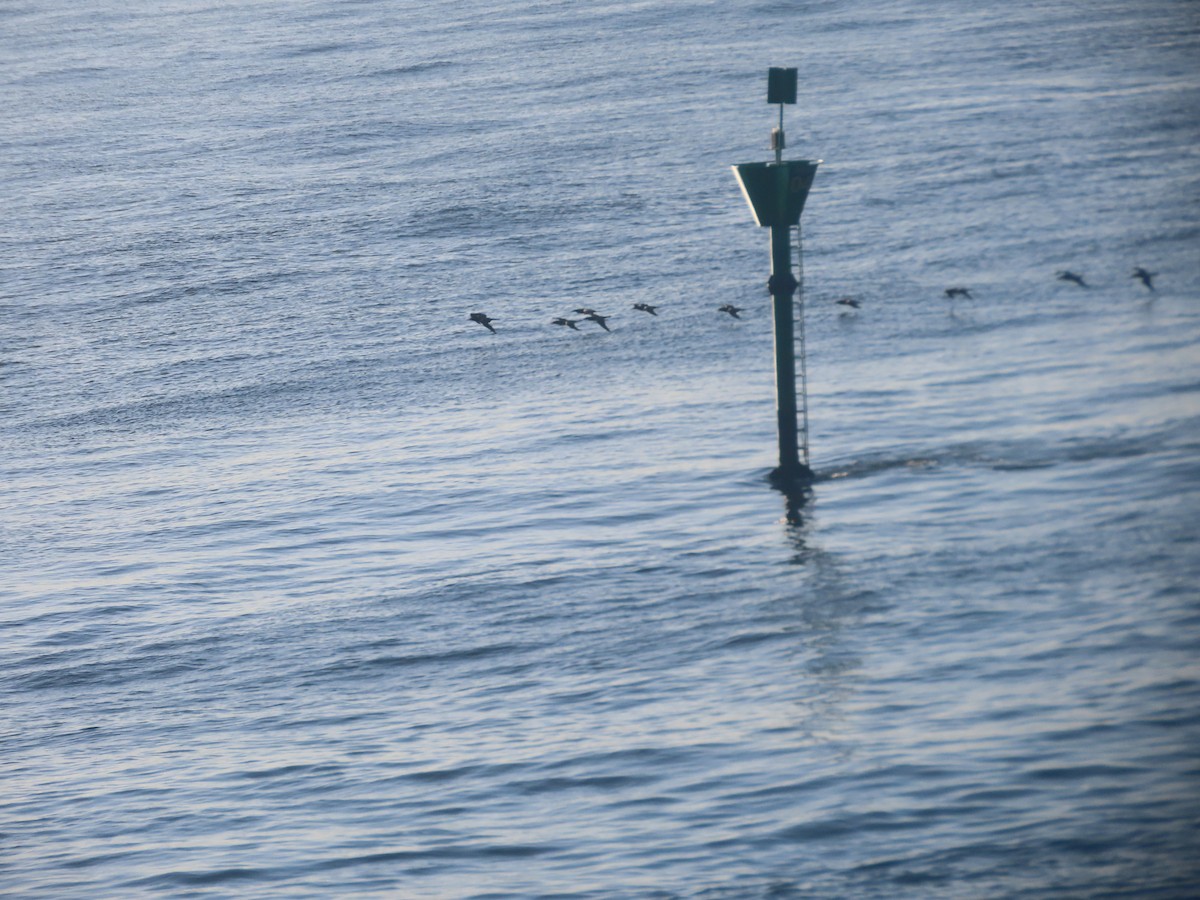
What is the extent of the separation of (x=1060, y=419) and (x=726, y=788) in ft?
33.2

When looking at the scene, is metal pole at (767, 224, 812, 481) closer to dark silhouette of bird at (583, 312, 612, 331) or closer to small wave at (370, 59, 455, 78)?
dark silhouette of bird at (583, 312, 612, 331)

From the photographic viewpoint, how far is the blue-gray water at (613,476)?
11.0 metres

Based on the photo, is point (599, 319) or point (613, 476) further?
point (599, 319)

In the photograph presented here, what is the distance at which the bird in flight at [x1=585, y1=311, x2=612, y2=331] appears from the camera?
1038 inches

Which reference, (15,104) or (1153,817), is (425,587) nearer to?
(1153,817)

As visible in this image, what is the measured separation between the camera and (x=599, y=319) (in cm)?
2653

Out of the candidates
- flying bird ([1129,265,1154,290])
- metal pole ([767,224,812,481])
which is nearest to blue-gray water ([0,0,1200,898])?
flying bird ([1129,265,1154,290])

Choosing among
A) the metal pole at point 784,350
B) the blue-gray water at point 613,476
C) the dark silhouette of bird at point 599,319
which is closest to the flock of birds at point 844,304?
the dark silhouette of bird at point 599,319

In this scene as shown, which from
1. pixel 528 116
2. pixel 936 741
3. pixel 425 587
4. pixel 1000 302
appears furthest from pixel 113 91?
pixel 936 741

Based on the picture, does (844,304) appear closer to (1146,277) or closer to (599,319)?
(599,319)

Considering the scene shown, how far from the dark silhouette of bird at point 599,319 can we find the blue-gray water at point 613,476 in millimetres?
321

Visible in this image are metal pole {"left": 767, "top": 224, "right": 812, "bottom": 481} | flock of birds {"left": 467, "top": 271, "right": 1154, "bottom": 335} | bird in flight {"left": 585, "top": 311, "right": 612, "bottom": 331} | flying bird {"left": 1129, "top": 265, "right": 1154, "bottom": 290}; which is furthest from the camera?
bird in flight {"left": 585, "top": 311, "right": 612, "bottom": 331}

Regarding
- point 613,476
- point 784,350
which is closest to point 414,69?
point 613,476

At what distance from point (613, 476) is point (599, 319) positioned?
21.8 ft
